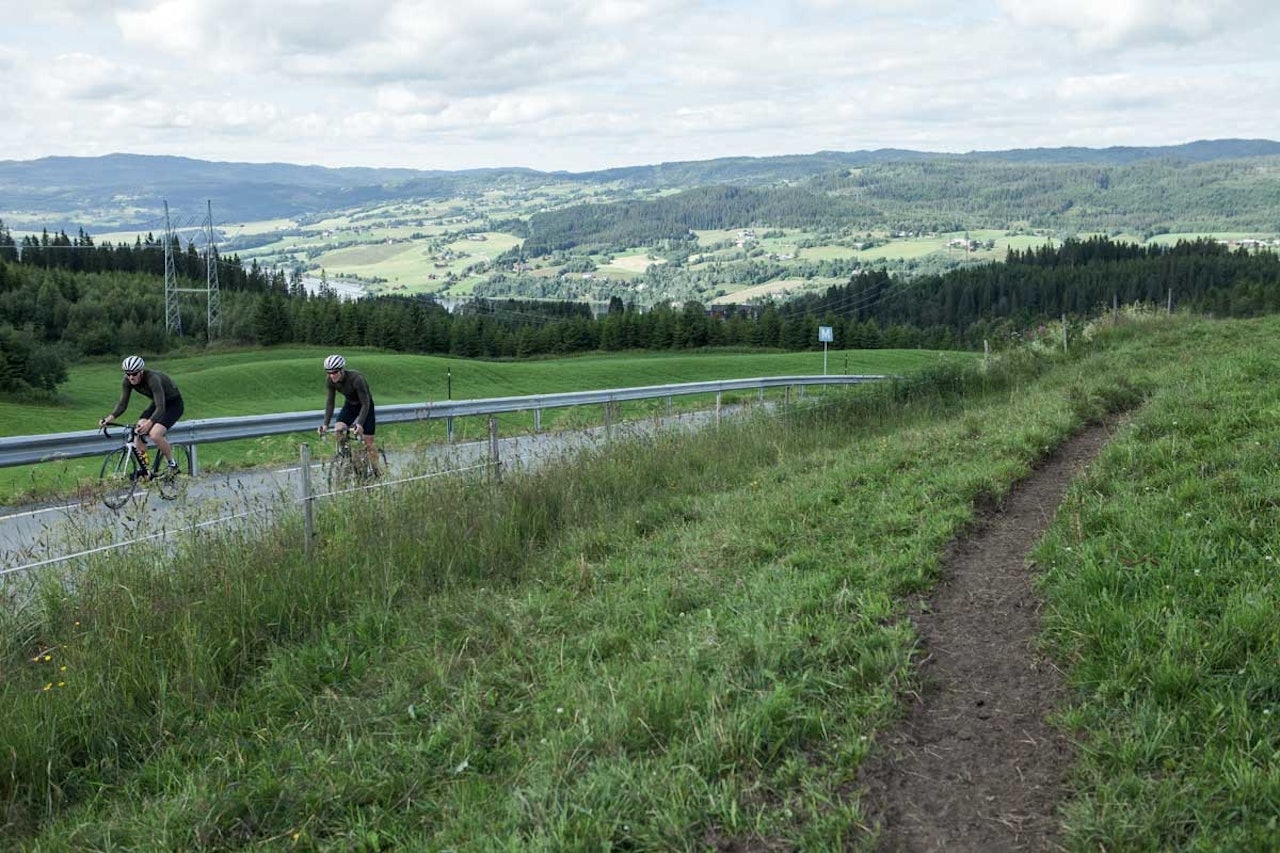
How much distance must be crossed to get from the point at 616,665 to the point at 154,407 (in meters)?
9.69

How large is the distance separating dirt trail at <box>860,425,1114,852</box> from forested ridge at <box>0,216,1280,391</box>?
990 inches

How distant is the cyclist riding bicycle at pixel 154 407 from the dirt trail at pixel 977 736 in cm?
996

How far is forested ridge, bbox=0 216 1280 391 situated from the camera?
79875mm

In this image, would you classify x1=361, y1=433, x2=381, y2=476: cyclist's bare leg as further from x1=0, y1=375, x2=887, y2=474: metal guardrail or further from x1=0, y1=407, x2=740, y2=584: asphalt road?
x1=0, y1=375, x2=887, y2=474: metal guardrail

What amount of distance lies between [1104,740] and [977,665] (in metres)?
1.01

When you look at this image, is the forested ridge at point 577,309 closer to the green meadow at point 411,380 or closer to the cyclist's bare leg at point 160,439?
the green meadow at point 411,380

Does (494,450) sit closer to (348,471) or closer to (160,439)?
(348,471)

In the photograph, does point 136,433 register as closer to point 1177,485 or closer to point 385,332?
point 1177,485

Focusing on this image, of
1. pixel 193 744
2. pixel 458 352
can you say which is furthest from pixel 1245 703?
pixel 458 352

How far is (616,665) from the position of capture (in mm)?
5184

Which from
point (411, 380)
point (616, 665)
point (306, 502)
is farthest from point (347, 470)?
point (411, 380)

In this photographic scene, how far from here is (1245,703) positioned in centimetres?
393

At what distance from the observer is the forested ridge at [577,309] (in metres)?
79.9

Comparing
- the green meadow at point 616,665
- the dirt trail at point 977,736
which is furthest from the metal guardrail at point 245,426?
the dirt trail at point 977,736
